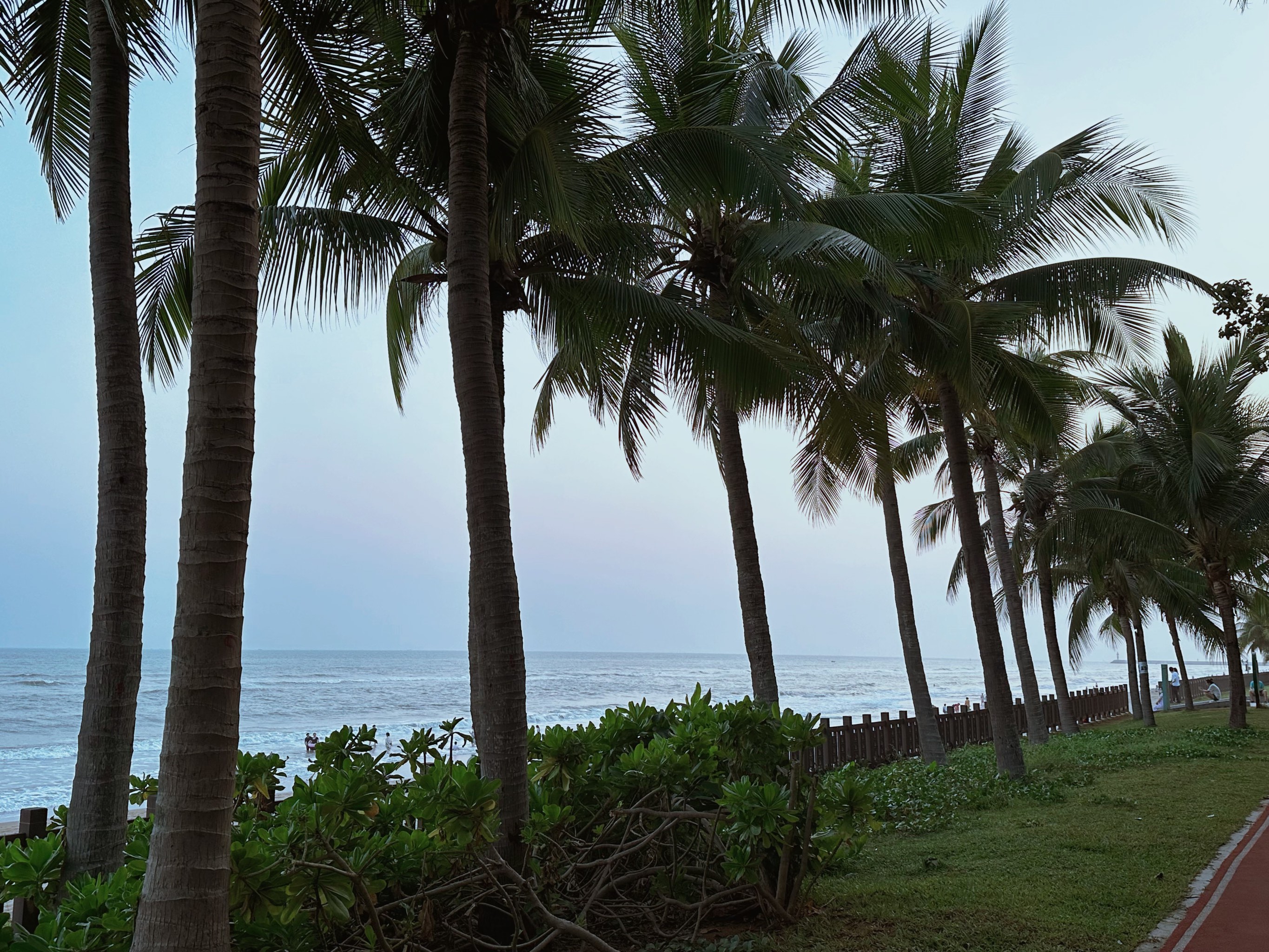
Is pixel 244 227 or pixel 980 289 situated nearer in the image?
pixel 244 227

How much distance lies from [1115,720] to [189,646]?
1178 inches

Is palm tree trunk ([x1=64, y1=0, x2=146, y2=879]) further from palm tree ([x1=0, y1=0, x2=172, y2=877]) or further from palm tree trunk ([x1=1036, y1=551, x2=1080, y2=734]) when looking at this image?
palm tree trunk ([x1=1036, y1=551, x2=1080, y2=734])

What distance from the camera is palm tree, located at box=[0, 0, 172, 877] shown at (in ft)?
14.8

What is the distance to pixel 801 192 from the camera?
7195 mm

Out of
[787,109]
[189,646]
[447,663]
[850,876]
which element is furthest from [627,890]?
[447,663]

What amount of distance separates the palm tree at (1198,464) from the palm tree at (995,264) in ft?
21.6

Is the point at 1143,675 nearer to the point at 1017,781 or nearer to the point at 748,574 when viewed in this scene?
the point at 1017,781

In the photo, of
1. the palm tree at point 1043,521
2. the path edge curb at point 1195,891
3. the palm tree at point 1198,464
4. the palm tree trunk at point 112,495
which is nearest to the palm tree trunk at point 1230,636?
the palm tree at point 1198,464

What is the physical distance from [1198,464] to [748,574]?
39.2 ft

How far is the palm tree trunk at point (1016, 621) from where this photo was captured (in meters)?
16.4

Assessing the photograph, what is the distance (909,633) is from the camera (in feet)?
47.4

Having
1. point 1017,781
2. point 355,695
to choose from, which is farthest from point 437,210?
point 355,695

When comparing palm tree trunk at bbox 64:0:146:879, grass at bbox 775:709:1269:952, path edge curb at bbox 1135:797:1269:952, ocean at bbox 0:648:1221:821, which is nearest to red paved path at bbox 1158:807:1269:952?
path edge curb at bbox 1135:797:1269:952

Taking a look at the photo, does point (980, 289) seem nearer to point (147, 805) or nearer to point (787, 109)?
point (787, 109)
